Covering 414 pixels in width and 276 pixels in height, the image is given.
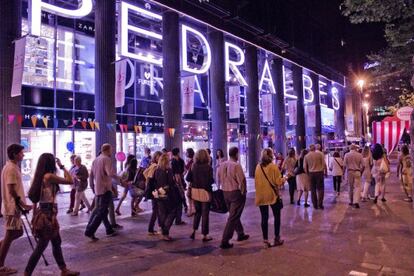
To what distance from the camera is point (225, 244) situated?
7.06m

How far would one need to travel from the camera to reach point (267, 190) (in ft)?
23.0

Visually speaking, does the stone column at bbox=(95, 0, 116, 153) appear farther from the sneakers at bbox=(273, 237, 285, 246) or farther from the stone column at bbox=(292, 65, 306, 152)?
the stone column at bbox=(292, 65, 306, 152)

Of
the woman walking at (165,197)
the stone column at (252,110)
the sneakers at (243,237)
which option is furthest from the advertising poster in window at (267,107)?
the woman walking at (165,197)

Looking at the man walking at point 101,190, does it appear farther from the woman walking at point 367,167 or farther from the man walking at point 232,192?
the woman walking at point 367,167

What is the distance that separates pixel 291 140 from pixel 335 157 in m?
18.8

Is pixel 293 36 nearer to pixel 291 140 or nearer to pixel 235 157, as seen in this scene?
pixel 291 140

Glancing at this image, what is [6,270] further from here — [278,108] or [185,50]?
[278,108]

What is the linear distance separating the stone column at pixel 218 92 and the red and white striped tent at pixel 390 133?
290 inches

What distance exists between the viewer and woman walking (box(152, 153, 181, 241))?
764 centimetres

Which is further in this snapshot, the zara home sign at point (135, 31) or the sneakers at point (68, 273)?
the zara home sign at point (135, 31)

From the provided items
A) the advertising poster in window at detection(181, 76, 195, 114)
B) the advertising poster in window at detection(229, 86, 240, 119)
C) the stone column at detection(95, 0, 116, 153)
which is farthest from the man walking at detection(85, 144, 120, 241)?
the advertising poster in window at detection(229, 86, 240, 119)

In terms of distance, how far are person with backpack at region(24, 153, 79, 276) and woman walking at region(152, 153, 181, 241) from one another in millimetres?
2496

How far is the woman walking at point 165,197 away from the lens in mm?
7645

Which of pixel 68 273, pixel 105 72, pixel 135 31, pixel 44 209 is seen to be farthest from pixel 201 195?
pixel 135 31
